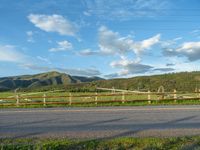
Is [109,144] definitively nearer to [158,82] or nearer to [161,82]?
[161,82]

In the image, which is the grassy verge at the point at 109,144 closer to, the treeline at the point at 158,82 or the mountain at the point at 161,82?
the treeline at the point at 158,82

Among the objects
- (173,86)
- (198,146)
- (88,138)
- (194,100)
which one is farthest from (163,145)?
(173,86)

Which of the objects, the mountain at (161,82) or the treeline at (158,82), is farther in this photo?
the mountain at (161,82)

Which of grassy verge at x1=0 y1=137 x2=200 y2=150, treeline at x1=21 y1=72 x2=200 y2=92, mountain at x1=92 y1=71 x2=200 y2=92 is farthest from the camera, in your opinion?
mountain at x1=92 y1=71 x2=200 y2=92

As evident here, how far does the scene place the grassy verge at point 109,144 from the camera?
29.2 ft

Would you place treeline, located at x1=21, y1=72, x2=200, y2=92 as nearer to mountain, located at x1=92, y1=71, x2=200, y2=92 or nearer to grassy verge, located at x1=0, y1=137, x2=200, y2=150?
mountain, located at x1=92, y1=71, x2=200, y2=92

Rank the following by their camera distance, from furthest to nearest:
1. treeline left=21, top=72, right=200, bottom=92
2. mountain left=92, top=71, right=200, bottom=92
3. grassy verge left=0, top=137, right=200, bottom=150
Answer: mountain left=92, top=71, right=200, bottom=92 → treeline left=21, top=72, right=200, bottom=92 → grassy verge left=0, top=137, right=200, bottom=150

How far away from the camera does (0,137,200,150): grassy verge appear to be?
8891 mm

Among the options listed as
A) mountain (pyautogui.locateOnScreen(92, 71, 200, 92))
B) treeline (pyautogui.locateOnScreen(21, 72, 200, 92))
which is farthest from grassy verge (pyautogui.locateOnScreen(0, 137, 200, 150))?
mountain (pyautogui.locateOnScreen(92, 71, 200, 92))

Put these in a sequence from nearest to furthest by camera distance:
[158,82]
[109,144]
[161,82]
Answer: [109,144] < [161,82] < [158,82]

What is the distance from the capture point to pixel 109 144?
9320 millimetres

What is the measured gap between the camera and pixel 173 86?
95688 mm

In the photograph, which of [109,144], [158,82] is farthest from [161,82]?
[109,144]

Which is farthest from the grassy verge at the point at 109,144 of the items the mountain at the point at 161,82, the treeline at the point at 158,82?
the mountain at the point at 161,82
